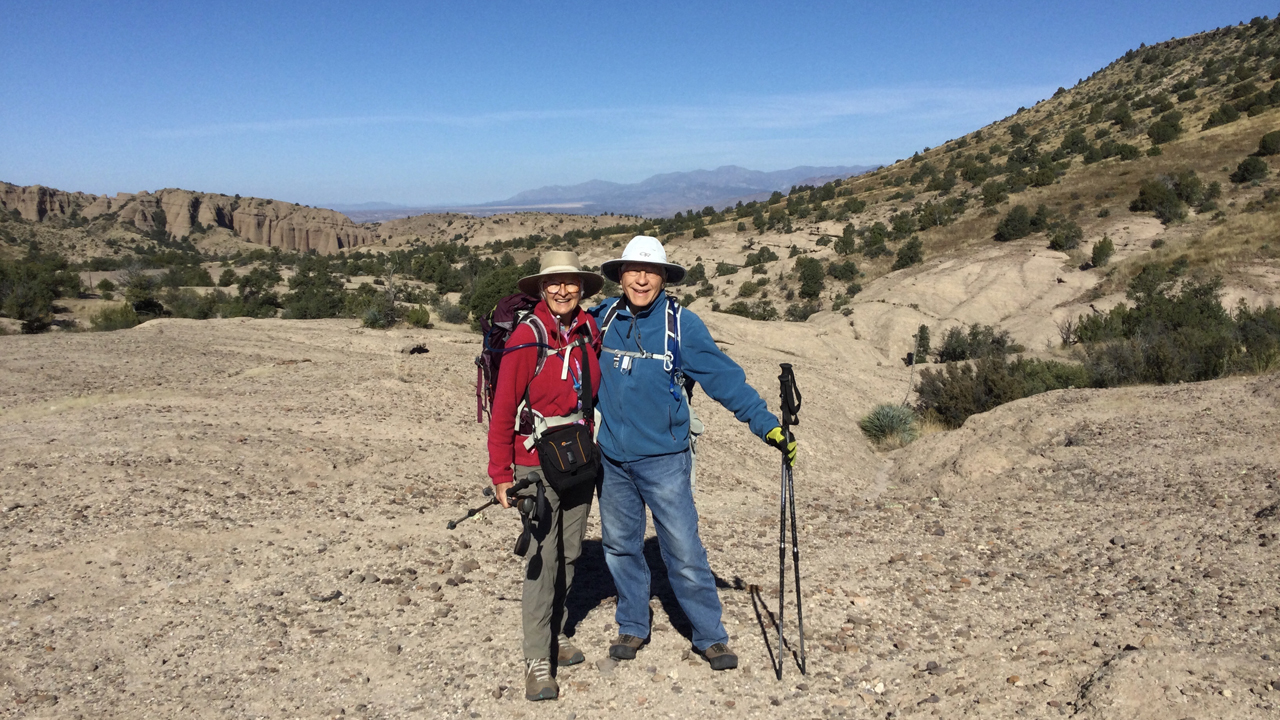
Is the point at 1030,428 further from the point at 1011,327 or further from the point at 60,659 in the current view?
the point at 1011,327

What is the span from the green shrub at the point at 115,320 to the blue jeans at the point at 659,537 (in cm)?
1839

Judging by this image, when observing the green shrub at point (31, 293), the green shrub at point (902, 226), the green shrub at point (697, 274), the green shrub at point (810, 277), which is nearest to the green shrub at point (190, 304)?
the green shrub at point (31, 293)

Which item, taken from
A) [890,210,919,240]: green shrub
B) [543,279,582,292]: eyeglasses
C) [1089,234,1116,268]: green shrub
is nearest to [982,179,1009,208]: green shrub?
[890,210,919,240]: green shrub

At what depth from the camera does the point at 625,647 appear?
4.11m

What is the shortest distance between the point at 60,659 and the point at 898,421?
1050cm

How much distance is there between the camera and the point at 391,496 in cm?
709

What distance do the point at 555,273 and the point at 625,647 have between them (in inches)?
81.9

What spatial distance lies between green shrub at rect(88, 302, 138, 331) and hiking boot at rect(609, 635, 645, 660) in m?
18.3

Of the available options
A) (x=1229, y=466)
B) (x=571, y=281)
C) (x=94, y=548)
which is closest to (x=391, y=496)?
(x=94, y=548)

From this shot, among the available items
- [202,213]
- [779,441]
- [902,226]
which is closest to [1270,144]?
[902,226]

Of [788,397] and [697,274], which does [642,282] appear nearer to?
[788,397]

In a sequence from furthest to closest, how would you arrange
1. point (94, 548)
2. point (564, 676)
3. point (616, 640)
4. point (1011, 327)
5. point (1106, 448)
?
point (1011, 327) < point (1106, 448) < point (94, 548) < point (616, 640) < point (564, 676)

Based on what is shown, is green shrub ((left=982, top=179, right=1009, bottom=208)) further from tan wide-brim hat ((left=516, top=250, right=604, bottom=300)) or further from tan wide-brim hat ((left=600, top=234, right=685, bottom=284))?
tan wide-brim hat ((left=516, top=250, right=604, bottom=300))

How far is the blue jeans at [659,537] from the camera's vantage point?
3.72m
